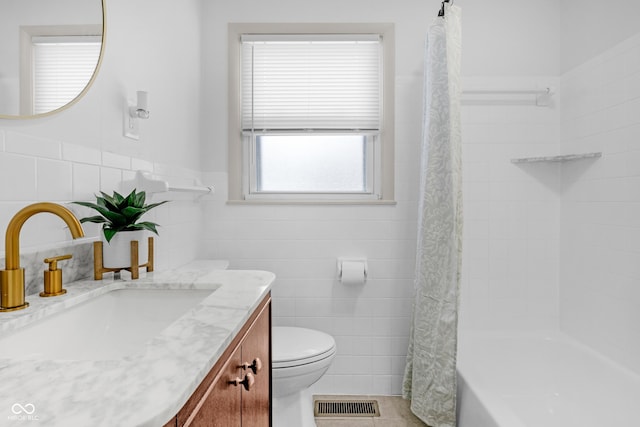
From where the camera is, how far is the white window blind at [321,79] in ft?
7.09

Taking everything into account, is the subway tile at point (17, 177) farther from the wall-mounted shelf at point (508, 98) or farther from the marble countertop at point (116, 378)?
the wall-mounted shelf at point (508, 98)

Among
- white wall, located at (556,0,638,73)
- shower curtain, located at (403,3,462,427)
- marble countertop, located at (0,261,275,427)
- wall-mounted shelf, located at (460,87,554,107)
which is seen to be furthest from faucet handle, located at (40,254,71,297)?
white wall, located at (556,0,638,73)

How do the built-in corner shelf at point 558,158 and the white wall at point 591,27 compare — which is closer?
the white wall at point 591,27

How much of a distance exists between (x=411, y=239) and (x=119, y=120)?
155 centimetres

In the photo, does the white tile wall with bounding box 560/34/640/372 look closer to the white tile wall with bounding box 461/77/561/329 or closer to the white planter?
the white tile wall with bounding box 461/77/561/329

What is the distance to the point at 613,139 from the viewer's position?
5.86 ft

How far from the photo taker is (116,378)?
0.49 m

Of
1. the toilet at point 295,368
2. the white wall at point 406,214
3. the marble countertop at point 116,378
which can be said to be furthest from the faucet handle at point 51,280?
the white wall at point 406,214

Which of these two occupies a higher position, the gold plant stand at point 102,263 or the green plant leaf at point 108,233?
the green plant leaf at point 108,233

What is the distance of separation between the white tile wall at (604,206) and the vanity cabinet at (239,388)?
164 centimetres

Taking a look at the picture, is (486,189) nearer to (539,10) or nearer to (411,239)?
(411,239)

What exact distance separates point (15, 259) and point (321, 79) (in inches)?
69.4

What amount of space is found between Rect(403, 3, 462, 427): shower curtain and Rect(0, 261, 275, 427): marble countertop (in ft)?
Answer: 3.88

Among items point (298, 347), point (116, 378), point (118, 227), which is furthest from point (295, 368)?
point (116, 378)
